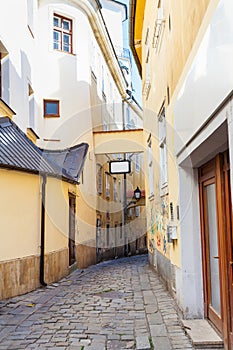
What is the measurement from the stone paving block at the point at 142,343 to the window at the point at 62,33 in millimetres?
13657

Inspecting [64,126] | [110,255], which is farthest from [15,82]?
[110,255]

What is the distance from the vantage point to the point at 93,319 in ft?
21.3

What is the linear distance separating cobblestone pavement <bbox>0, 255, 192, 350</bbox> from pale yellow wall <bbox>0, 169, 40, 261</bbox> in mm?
999

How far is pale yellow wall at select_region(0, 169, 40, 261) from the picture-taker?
8102 mm

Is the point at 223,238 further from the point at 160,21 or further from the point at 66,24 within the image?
the point at 66,24

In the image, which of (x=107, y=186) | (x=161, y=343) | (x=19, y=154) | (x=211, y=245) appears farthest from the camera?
(x=107, y=186)

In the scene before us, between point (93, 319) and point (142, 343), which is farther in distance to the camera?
point (93, 319)

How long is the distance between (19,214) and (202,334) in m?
4.92

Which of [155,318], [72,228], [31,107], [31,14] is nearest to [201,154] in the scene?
[155,318]

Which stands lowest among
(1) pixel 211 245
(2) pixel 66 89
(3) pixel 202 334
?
(3) pixel 202 334

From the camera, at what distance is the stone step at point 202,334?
4844mm

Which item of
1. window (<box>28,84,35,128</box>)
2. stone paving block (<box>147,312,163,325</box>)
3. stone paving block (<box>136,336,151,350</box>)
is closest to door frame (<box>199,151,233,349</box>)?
stone paving block (<box>136,336,151,350</box>)

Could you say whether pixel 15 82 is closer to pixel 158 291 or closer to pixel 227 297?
pixel 158 291

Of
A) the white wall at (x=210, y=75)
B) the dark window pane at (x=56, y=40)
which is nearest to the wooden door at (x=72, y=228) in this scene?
the dark window pane at (x=56, y=40)
